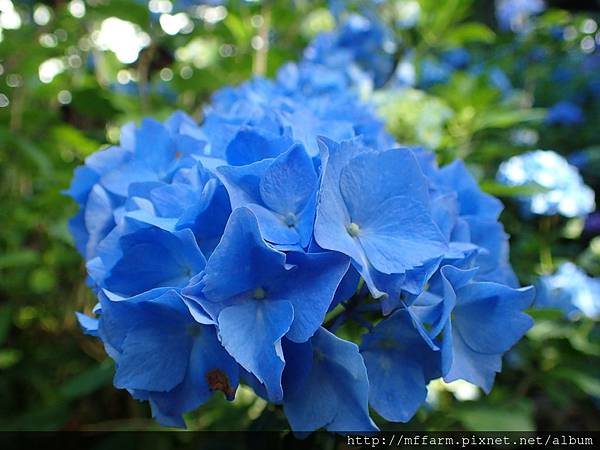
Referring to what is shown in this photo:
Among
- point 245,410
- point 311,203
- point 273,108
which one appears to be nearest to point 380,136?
point 273,108

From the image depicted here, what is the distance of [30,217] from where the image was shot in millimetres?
1188

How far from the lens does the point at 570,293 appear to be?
1.11 metres

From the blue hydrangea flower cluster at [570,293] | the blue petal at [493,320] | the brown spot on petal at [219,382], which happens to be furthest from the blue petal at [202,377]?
the blue hydrangea flower cluster at [570,293]

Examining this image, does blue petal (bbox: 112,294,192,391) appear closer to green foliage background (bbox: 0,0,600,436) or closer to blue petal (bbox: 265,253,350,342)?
blue petal (bbox: 265,253,350,342)

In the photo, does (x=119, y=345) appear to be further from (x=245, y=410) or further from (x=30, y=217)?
(x=30, y=217)

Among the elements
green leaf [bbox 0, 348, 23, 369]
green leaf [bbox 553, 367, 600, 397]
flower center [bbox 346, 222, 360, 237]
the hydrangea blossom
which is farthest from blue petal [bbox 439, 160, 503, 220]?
the hydrangea blossom

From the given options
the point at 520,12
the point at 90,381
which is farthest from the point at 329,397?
the point at 520,12

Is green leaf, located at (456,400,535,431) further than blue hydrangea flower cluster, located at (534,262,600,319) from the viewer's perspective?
No

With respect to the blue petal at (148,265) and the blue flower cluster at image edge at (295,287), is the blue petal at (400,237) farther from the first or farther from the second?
the blue petal at (148,265)

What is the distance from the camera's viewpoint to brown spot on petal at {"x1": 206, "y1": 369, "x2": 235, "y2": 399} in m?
0.45

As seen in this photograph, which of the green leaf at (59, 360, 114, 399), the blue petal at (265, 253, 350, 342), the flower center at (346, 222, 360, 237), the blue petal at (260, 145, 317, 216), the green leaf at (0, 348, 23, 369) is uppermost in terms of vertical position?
the blue petal at (260, 145, 317, 216)

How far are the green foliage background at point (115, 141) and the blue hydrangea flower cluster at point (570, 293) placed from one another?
0.06 metres

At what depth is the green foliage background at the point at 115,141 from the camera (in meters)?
1.03

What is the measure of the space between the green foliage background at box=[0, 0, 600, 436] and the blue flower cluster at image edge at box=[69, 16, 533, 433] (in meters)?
0.36
